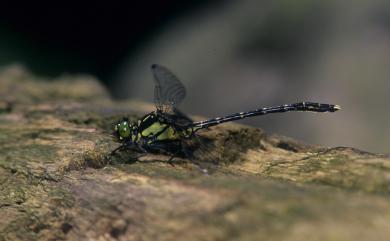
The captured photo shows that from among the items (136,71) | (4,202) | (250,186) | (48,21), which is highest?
(48,21)

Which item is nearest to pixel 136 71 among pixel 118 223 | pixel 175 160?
pixel 175 160

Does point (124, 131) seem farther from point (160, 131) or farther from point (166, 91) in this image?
point (166, 91)

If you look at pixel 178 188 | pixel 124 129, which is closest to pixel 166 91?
pixel 124 129

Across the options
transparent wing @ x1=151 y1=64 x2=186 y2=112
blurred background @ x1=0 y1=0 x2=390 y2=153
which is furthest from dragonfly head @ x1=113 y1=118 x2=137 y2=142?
blurred background @ x1=0 y1=0 x2=390 y2=153

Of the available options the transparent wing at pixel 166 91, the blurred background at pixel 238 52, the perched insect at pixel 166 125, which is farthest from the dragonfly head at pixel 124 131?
the blurred background at pixel 238 52

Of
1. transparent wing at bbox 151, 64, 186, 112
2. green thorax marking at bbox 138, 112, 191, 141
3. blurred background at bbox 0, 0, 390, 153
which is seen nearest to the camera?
green thorax marking at bbox 138, 112, 191, 141

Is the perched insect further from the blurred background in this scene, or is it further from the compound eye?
the blurred background

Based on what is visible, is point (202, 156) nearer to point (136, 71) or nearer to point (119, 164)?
point (119, 164)
